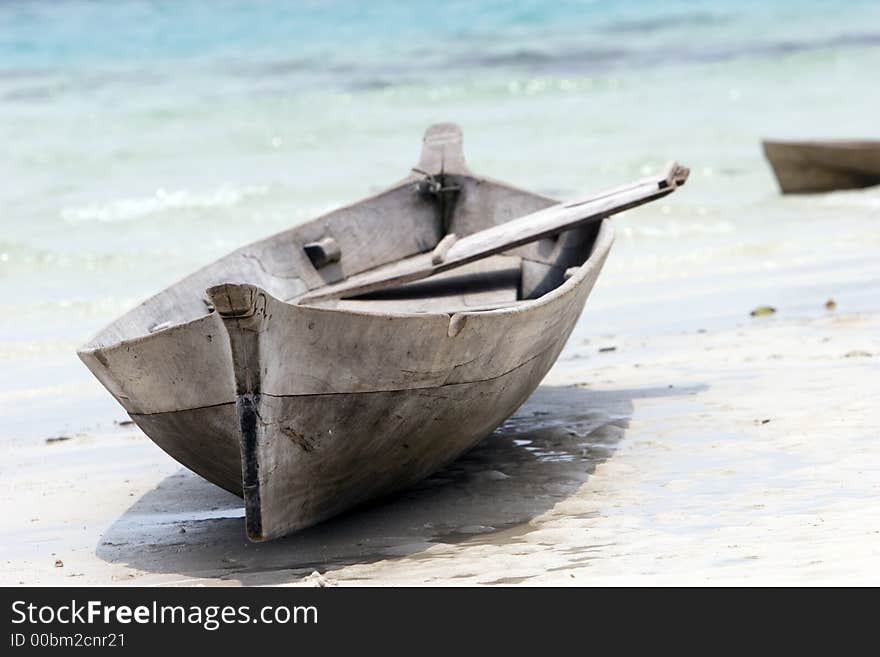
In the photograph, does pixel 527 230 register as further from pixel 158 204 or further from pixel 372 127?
pixel 372 127

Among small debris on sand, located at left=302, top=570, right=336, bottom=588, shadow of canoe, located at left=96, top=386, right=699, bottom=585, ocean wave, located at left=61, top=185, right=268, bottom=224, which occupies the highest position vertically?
ocean wave, located at left=61, top=185, right=268, bottom=224

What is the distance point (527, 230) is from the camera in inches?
204

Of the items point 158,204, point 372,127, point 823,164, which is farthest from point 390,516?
point 372,127

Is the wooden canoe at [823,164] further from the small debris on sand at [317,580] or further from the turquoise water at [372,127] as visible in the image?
the small debris on sand at [317,580]

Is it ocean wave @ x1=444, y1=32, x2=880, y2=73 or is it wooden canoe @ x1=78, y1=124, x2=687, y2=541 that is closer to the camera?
wooden canoe @ x1=78, y1=124, x2=687, y2=541

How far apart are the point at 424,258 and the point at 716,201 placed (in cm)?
551

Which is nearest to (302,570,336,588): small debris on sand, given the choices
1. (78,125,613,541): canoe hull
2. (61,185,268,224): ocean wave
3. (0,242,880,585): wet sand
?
(0,242,880,585): wet sand

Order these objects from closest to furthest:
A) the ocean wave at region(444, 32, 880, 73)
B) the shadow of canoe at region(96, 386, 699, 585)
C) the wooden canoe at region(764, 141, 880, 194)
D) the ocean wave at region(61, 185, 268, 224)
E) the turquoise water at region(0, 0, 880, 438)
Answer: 1. the shadow of canoe at region(96, 386, 699, 585)
2. the turquoise water at region(0, 0, 880, 438)
3. the wooden canoe at region(764, 141, 880, 194)
4. the ocean wave at region(61, 185, 268, 224)
5. the ocean wave at region(444, 32, 880, 73)

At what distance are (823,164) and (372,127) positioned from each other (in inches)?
249

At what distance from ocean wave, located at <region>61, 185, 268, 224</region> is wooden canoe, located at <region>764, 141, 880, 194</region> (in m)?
4.73

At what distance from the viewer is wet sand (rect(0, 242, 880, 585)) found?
141 inches

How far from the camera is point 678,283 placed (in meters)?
7.77

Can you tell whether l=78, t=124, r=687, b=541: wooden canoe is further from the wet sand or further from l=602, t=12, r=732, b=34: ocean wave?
l=602, t=12, r=732, b=34: ocean wave
